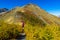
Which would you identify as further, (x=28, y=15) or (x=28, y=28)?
(x=28, y=15)

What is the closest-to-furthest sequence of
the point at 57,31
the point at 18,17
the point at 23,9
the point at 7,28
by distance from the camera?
1. the point at 7,28
2. the point at 57,31
3. the point at 18,17
4. the point at 23,9

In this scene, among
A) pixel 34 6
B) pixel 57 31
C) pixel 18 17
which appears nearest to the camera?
pixel 57 31

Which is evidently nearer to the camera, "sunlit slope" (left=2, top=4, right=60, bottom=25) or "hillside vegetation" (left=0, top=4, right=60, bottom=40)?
"hillside vegetation" (left=0, top=4, right=60, bottom=40)

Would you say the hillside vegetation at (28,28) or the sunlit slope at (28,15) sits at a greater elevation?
the sunlit slope at (28,15)

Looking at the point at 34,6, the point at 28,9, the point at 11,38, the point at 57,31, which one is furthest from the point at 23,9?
the point at 11,38

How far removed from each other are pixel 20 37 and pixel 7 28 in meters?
2.06

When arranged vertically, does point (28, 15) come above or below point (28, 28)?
above

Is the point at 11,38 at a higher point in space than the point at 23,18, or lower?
lower

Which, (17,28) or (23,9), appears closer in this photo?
(17,28)

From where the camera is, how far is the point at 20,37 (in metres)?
21.1

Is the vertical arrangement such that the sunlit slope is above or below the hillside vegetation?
above

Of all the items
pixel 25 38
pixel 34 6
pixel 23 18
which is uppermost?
pixel 34 6

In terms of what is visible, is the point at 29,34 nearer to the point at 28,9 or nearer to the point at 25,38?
the point at 25,38

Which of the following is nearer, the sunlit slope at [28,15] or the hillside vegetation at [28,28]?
the hillside vegetation at [28,28]
